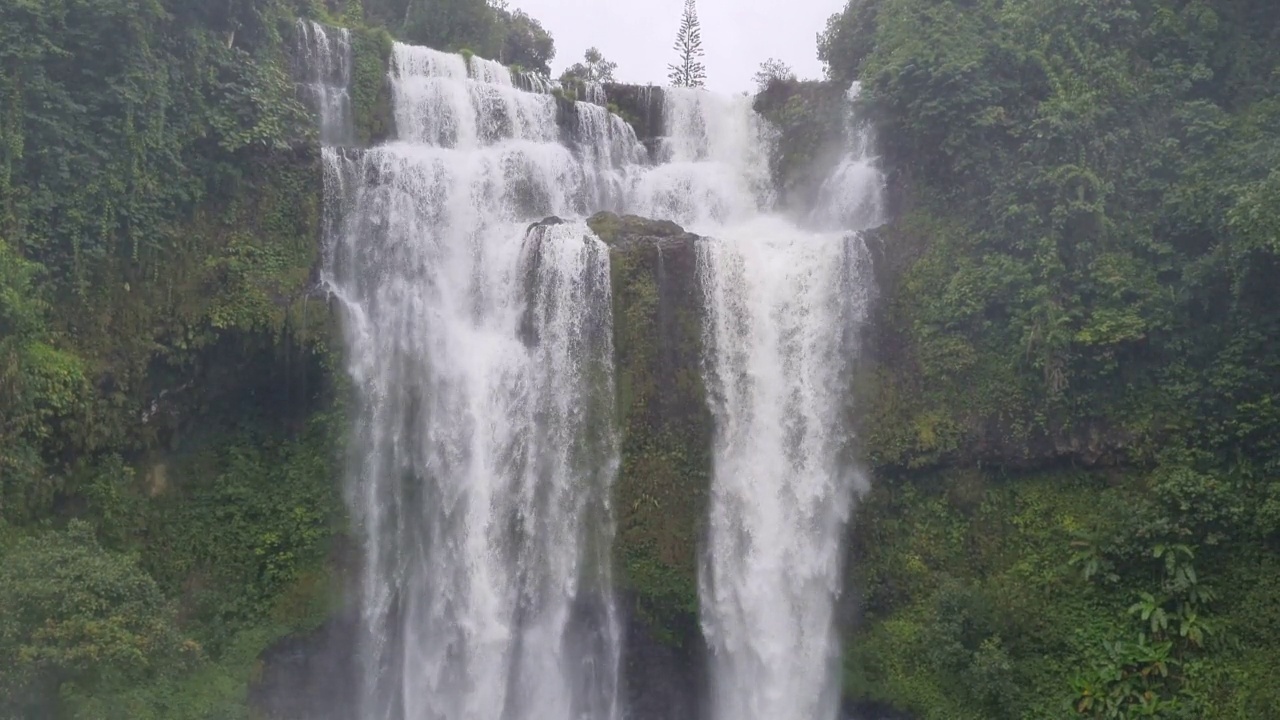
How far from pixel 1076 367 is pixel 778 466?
5.11 m

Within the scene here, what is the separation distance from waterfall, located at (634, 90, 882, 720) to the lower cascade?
3cm

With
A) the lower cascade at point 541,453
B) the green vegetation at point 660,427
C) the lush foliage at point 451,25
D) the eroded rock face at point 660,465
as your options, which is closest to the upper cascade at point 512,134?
the lower cascade at point 541,453

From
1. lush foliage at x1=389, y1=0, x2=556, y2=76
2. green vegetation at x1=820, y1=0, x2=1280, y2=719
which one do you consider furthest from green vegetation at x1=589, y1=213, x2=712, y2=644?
lush foliage at x1=389, y1=0, x2=556, y2=76

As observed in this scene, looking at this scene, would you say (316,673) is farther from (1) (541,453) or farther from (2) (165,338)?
(2) (165,338)

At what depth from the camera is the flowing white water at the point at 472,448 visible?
17.3m

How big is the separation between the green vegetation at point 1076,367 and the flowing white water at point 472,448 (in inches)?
189

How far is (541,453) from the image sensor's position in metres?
17.9

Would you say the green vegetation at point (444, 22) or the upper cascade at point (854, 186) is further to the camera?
the green vegetation at point (444, 22)

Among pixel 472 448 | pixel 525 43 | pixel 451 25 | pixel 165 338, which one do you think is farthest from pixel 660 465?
pixel 525 43

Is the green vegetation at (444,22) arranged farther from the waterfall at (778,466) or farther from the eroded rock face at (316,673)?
the eroded rock face at (316,673)

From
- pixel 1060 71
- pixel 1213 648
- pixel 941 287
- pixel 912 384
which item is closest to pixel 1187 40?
pixel 1060 71

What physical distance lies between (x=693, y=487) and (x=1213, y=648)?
809 centimetres

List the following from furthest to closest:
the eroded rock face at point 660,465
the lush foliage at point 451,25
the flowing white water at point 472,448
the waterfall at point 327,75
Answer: the lush foliage at point 451,25 < the waterfall at point 327,75 < the eroded rock face at point 660,465 < the flowing white water at point 472,448

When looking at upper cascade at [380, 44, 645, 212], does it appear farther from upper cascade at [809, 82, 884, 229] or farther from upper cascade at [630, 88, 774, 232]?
upper cascade at [809, 82, 884, 229]
